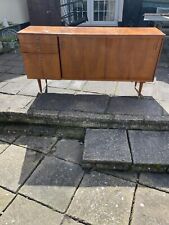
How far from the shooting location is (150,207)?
2.23 metres

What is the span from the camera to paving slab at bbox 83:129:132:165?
8.65 ft

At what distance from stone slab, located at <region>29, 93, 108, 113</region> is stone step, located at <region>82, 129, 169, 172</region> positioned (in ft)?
1.29

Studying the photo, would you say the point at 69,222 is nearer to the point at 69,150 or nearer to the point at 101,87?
the point at 69,150

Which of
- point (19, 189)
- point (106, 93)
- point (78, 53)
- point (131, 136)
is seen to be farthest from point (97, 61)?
point (19, 189)

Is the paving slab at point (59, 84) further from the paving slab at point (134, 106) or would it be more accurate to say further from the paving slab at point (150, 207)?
the paving slab at point (150, 207)

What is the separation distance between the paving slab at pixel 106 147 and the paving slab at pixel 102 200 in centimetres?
20

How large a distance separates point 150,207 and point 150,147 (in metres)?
0.80

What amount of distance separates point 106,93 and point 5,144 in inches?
71.0

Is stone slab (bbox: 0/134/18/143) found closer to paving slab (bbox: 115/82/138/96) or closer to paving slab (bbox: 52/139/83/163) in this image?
paving slab (bbox: 52/139/83/163)

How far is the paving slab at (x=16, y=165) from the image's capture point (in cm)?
250

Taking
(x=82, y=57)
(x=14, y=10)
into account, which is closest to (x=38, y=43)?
(x=82, y=57)

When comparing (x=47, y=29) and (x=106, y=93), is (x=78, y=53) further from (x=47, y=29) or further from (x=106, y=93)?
(x=106, y=93)

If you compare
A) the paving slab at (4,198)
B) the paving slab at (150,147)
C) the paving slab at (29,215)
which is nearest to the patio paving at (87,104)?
the paving slab at (150,147)

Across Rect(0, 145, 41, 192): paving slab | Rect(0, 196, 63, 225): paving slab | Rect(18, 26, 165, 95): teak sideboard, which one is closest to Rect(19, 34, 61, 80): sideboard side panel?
Rect(18, 26, 165, 95): teak sideboard
